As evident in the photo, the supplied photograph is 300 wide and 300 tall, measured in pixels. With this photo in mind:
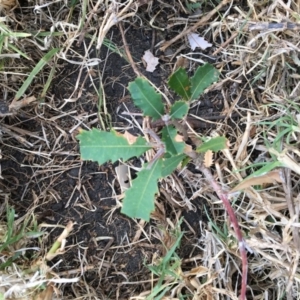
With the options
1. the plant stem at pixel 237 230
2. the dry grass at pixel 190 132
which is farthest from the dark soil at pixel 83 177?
the plant stem at pixel 237 230

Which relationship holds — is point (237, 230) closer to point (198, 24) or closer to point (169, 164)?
point (169, 164)

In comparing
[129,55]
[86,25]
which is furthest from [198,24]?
[86,25]

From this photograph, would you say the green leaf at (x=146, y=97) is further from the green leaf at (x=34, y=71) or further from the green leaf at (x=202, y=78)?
the green leaf at (x=34, y=71)

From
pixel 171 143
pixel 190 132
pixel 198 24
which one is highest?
pixel 198 24

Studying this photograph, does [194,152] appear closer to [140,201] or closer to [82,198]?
[140,201]

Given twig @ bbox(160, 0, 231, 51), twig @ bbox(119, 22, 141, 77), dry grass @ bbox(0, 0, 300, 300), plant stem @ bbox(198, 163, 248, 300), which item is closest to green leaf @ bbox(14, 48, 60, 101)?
dry grass @ bbox(0, 0, 300, 300)

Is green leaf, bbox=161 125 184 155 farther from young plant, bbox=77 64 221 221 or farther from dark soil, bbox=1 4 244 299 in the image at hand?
dark soil, bbox=1 4 244 299
